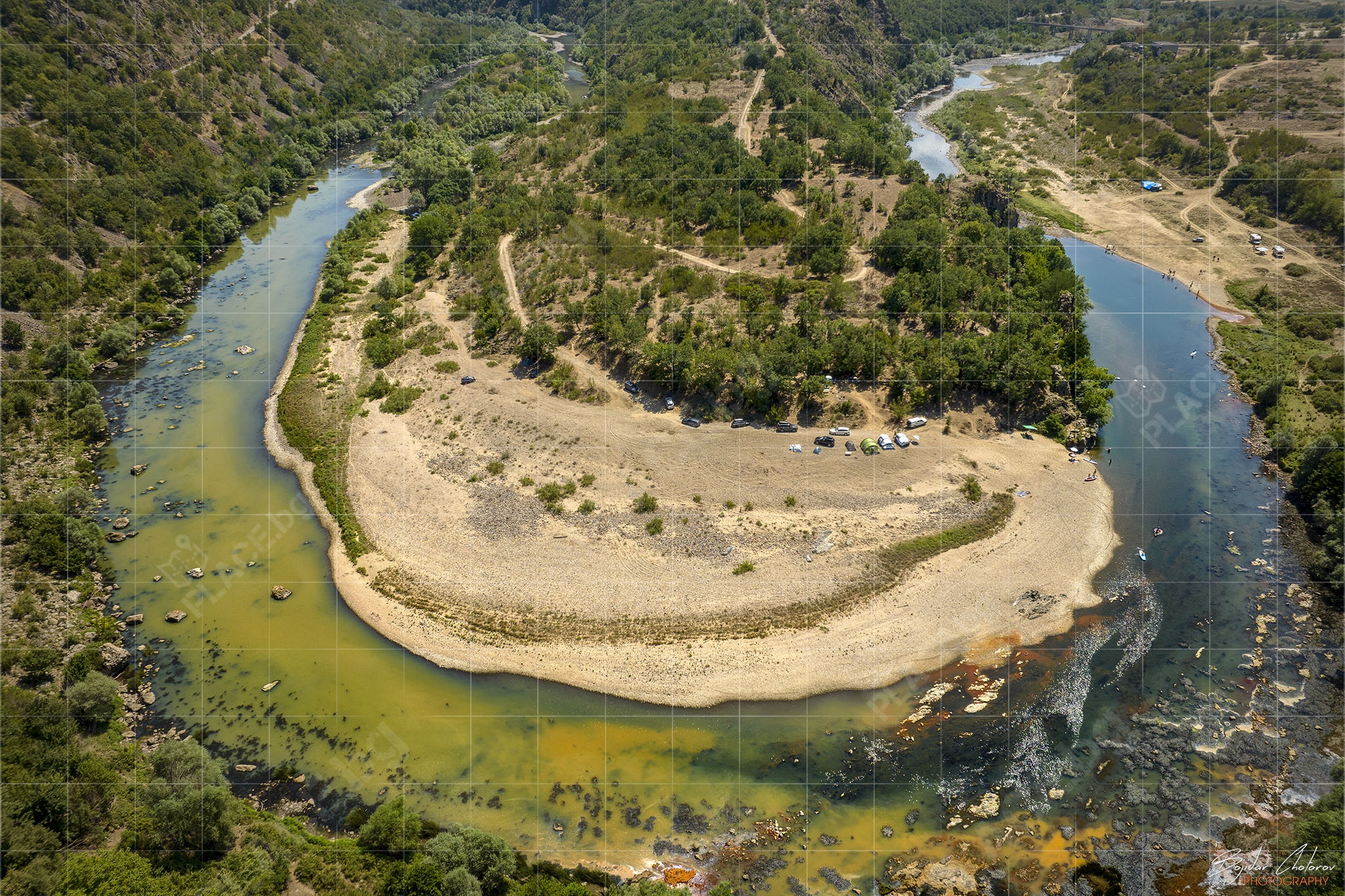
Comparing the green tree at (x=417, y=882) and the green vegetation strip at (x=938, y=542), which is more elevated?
the green vegetation strip at (x=938, y=542)

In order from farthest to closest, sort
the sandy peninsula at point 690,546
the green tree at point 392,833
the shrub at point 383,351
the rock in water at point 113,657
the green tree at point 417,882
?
the shrub at point 383,351, the sandy peninsula at point 690,546, the rock in water at point 113,657, the green tree at point 392,833, the green tree at point 417,882

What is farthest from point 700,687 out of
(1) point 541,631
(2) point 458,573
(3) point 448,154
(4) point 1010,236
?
(3) point 448,154

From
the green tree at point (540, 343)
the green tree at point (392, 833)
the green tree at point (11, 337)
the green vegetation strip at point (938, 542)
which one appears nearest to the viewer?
the green tree at point (392, 833)

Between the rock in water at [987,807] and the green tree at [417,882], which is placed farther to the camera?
the rock in water at [987,807]

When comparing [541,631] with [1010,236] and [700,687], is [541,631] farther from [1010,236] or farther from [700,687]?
[1010,236]

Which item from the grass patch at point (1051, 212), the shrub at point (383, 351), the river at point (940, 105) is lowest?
the shrub at point (383, 351)

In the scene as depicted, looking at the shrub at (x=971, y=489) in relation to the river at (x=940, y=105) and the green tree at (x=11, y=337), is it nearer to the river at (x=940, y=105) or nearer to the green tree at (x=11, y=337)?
the river at (x=940, y=105)

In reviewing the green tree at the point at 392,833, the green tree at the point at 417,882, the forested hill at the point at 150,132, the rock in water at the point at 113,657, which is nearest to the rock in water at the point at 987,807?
the green tree at the point at 417,882

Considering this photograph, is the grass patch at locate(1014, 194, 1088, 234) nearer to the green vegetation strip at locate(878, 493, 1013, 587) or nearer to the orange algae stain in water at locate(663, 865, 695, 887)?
the green vegetation strip at locate(878, 493, 1013, 587)
